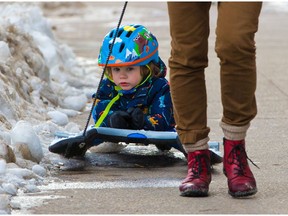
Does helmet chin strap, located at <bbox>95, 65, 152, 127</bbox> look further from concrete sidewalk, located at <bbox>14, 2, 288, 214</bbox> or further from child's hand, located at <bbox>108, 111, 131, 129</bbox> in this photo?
concrete sidewalk, located at <bbox>14, 2, 288, 214</bbox>

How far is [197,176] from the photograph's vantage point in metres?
5.41

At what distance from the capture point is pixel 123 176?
5.94m

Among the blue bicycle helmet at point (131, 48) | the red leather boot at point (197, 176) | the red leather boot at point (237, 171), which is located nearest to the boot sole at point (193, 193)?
the red leather boot at point (197, 176)

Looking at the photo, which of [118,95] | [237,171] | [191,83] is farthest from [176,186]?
[118,95]

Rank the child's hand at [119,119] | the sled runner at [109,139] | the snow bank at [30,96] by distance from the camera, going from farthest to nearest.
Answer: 1. the child's hand at [119,119]
2. the sled runner at [109,139]
3. the snow bank at [30,96]

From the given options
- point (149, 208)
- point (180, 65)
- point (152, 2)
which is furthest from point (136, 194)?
point (152, 2)

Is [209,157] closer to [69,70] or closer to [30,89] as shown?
[30,89]

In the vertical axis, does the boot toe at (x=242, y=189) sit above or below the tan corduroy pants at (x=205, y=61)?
below

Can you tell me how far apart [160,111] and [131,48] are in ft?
1.51

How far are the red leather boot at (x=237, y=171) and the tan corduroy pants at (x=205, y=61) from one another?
144mm

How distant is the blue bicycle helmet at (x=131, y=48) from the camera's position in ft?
20.9

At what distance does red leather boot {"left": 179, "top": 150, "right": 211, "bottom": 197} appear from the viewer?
532 cm

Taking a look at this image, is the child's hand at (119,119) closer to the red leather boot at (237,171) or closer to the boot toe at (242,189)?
the red leather boot at (237,171)

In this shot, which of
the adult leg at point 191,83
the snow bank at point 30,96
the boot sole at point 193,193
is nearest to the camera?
the adult leg at point 191,83
